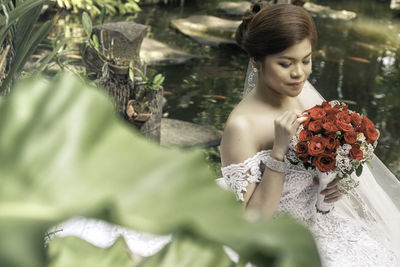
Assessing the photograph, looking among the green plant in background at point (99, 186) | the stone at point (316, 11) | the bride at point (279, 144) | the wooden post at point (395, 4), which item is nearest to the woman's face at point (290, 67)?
the bride at point (279, 144)

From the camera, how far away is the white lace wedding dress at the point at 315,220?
5.80 ft

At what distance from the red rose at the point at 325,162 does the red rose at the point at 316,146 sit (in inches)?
0.7

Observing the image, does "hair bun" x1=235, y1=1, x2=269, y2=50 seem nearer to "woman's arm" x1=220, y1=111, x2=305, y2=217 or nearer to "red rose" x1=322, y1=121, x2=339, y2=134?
"woman's arm" x1=220, y1=111, x2=305, y2=217

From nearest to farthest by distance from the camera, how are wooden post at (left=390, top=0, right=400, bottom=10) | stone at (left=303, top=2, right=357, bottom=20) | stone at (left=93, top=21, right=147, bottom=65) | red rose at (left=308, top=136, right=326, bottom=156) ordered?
red rose at (left=308, top=136, right=326, bottom=156)
stone at (left=93, top=21, right=147, bottom=65)
stone at (left=303, top=2, right=357, bottom=20)
wooden post at (left=390, top=0, right=400, bottom=10)

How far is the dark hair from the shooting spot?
68.9 inches

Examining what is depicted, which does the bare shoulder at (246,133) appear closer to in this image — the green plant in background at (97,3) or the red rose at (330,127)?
the red rose at (330,127)

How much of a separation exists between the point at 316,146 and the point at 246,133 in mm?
251

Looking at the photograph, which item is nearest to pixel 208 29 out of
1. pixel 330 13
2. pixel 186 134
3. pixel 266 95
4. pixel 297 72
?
pixel 330 13

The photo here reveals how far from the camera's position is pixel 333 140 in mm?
Answer: 1657

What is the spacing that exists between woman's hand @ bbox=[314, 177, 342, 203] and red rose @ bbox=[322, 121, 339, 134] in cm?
23

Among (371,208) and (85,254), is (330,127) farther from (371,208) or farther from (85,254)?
(85,254)

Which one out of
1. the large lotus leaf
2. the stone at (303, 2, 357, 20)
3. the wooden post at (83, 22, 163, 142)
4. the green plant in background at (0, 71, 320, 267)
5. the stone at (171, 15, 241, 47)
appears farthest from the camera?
the stone at (303, 2, 357, 20)

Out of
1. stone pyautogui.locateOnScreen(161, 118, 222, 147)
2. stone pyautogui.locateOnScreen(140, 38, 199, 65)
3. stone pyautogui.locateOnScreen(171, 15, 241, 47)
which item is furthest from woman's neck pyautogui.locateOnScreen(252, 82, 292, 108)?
stone pyautogui.locateOnScreen(171, 15, 241, 47)

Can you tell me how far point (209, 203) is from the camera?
218 millimetres
